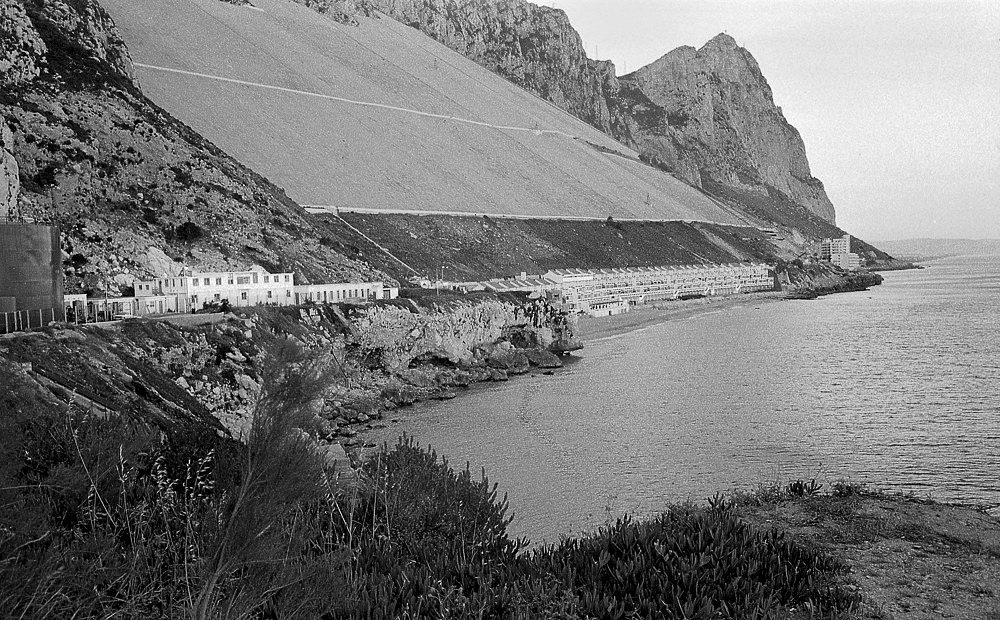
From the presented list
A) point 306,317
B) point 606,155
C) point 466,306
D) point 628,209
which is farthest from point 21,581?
point 606,155

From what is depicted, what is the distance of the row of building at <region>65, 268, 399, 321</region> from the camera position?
2577cm

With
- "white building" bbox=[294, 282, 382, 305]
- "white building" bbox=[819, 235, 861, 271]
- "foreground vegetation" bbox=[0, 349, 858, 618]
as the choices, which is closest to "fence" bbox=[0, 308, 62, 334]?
"foreground vegetation" bbox=[0, 349, 858, 618]

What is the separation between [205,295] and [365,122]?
60594mm

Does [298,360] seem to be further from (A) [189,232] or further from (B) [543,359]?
(B) [543,359]

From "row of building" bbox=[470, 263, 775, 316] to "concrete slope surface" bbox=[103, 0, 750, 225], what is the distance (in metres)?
15.6

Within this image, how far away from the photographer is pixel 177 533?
22.0 ft

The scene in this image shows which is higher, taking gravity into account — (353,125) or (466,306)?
(353,125)

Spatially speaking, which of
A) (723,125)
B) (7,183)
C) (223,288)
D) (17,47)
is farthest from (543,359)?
(723,125)

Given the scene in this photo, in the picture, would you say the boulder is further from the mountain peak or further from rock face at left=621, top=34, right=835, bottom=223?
the mountain peak

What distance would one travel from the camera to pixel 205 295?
30.5 m

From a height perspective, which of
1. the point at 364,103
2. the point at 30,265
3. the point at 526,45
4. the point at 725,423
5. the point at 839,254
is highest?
the point at 526,45

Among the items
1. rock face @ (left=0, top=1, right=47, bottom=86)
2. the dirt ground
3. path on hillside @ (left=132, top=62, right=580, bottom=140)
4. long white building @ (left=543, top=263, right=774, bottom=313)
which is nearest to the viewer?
the dirt ground

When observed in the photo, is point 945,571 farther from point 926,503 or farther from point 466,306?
point 466,306

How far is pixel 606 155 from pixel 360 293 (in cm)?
9015
